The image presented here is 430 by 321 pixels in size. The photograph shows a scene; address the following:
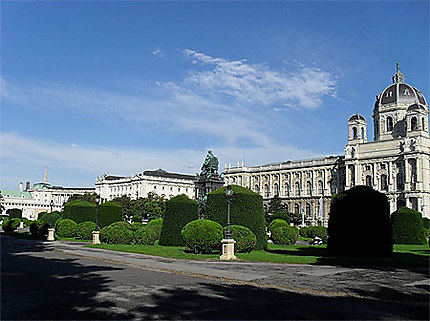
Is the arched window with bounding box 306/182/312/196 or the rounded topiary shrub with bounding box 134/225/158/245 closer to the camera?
the rounded topiary shrub with bounding box 134/225/158/245

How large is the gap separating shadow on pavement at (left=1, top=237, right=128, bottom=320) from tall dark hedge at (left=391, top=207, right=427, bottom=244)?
975 inches

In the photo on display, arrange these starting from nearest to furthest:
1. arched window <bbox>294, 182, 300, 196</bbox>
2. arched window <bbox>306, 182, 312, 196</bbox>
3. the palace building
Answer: the palace building
arched window <bbox>306, 182, 312, 196</bbox>
arched window <bbox>294, 182, 300, 196</bbox>

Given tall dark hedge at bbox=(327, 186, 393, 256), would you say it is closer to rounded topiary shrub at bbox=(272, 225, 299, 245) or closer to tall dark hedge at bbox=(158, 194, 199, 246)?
tall dark hedge at bbox=(158, 194, 199, 246)

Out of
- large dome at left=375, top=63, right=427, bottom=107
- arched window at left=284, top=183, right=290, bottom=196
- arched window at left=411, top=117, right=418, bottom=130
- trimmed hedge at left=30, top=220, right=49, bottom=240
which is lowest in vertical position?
trimmed hedge at left=30, top=220, right=49, bottom=240

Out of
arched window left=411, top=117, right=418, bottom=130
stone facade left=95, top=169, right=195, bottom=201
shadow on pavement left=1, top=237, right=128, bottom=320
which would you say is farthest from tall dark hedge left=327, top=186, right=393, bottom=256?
stone facade left=95, top=169, right=195, bottom=201

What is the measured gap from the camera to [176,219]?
25812 mm

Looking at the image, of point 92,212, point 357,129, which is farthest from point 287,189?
point 92,212

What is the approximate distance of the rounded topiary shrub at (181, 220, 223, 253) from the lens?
19766 millimetres

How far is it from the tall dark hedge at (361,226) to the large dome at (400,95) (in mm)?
75127

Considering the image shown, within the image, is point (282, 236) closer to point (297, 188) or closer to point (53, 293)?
point (53, 293)

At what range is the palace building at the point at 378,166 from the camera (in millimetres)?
78744

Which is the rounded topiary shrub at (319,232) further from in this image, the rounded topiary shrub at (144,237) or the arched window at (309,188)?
the arched window at (309,188)

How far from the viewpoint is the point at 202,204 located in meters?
30.2

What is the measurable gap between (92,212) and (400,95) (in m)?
72.3
